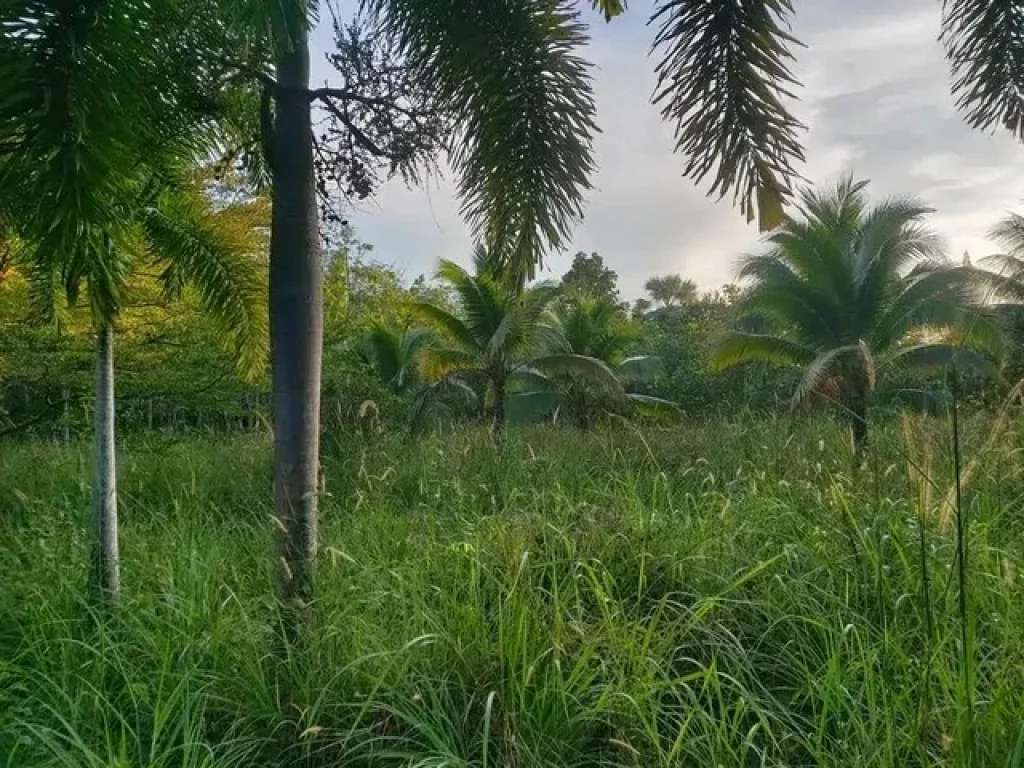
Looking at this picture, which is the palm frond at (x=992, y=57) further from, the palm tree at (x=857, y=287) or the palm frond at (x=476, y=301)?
the palm frond at (x=476, y=301)

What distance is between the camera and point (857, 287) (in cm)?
1474

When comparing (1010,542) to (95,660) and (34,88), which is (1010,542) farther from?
(34,88)

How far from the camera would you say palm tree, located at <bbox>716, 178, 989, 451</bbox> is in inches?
571

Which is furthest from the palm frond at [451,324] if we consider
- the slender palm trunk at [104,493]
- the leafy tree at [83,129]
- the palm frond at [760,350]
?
the leafy tree at [83,129]

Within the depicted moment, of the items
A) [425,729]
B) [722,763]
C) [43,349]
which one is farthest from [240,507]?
[722,763]

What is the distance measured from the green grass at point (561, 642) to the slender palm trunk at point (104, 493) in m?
0.18

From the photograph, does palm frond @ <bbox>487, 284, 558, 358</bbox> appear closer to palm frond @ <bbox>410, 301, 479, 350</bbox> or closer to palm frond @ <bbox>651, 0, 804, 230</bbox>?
palm frond @ <bbox>410, 301, 479, 350</bbox>

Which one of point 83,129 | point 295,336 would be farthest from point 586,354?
point 83,129

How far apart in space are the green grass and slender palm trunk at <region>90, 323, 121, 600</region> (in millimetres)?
185

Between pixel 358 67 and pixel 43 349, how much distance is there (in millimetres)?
6456

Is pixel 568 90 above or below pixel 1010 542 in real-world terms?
above

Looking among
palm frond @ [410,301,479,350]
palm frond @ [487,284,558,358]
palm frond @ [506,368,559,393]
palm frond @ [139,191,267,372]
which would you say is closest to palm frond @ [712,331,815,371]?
palm frond @ [487,284,558,358]

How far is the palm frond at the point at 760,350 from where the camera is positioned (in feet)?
51.6

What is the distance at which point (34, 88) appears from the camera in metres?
3.15
